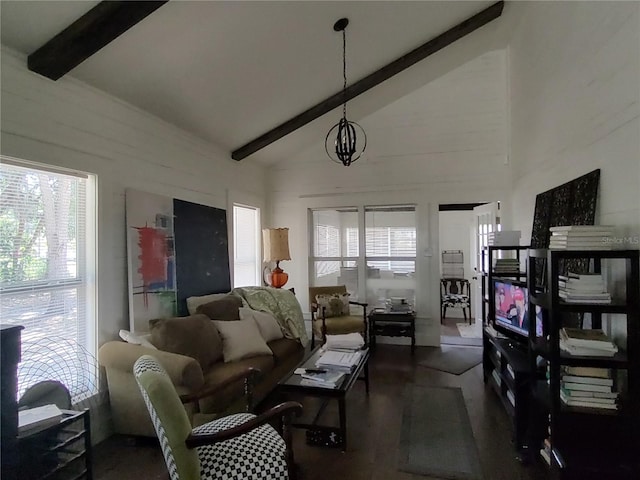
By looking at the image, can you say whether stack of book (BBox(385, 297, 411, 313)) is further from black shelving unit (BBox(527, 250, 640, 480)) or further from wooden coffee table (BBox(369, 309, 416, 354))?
black shelving unit (BBox(527, 250, 640, 480))

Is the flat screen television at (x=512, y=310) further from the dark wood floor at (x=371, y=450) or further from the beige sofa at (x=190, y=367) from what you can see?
the beige sofa at (x=190, y=367)

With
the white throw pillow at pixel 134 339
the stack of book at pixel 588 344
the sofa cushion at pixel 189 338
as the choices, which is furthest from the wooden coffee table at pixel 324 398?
the stack of book at pixel 588 344

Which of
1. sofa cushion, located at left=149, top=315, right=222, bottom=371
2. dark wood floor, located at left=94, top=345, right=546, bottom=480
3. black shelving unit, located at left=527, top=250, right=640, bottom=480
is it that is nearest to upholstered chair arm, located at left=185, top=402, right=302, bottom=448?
dark wood floor, located at left=94, top=345, right=546, bottom=480

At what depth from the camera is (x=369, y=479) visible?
2365 mm

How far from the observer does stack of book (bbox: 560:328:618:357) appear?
6.69 feet

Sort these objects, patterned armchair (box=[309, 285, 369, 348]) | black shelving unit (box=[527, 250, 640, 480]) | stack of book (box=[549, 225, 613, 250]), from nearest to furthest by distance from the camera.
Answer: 1. black shelving unit (box=[527, 250, 640, 480])
2. stack of book (box=[549, 225, 613, 250])
3. patterned armchair (box=[309, 285, 369, 348])

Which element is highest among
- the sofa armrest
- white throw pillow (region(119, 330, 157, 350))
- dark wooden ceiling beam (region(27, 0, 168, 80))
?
dark wooden ceiling beam (region(27, 0, 168, 80))

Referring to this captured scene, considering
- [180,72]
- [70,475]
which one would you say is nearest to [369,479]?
[70,475]

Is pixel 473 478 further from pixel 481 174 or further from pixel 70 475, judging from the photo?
pixel 481 174

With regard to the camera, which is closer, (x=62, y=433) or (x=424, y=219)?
(x=62, y=433)

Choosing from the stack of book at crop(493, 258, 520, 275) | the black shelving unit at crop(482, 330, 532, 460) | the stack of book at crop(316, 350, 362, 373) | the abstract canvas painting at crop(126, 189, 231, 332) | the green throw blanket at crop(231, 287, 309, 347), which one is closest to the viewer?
the black shelving unit at crop(482, 330, 532, 460)

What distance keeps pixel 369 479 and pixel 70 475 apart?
1.72 meters

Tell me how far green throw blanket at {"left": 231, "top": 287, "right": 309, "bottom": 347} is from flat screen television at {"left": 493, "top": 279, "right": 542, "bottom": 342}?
6.93ft

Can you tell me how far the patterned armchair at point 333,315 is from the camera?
479 centimetres
